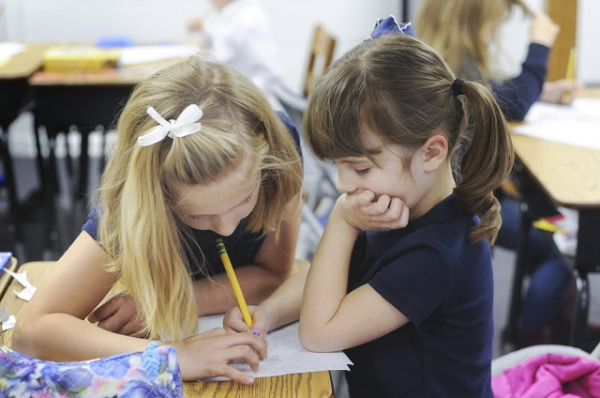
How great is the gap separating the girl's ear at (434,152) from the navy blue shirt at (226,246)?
0.93ft

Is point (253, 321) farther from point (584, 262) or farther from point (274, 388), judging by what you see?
point (584, 262)

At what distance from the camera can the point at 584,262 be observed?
1845 mm

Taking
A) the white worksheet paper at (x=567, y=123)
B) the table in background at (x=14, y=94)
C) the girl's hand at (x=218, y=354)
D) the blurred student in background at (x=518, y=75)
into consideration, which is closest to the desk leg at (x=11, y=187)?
the table in background at (x=14, y=94)

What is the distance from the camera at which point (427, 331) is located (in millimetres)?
1241

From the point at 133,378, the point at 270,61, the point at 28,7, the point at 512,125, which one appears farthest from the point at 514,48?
the point at 133,378

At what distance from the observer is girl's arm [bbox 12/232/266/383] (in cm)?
114

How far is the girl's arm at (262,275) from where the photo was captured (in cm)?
133

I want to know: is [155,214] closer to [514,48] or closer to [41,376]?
[41,376]

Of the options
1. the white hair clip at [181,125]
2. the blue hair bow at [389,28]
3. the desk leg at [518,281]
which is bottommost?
the desk leg at [518,281]

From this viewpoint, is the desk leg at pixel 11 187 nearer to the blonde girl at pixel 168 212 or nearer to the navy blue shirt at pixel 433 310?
the blonde girl at pixel 168 212

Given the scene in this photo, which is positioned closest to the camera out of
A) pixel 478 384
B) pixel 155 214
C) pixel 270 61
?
pixel 155 214

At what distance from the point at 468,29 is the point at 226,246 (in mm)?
1293

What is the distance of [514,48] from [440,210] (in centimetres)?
274

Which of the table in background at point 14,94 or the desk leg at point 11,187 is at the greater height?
the table in background at point 14,94
